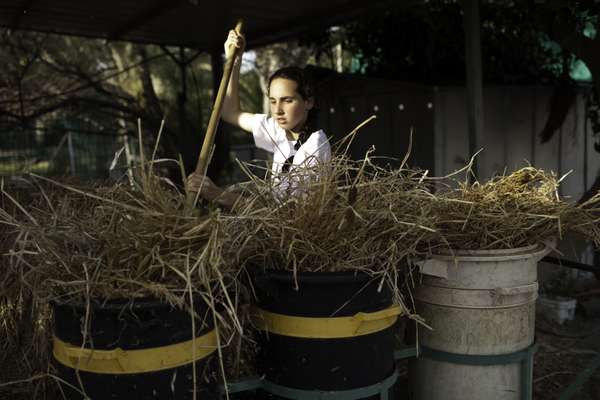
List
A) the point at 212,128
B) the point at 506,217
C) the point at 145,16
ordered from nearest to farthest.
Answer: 1. the point at 212,128
2. the point at 506,217
3. the point at 145,16

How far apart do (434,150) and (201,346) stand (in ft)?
12.4

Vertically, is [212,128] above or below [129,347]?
above

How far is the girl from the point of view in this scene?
2.31 meters

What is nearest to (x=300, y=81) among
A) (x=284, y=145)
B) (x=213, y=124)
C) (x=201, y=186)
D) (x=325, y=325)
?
(x=284, y=145)

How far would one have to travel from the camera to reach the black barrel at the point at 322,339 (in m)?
1.85

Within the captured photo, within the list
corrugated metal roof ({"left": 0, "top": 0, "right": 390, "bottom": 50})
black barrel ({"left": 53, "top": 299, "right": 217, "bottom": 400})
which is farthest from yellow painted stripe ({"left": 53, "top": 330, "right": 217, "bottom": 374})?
corrugated metal roof ({"left": 0, "top": 0, "right": 390, "bottom": 50})

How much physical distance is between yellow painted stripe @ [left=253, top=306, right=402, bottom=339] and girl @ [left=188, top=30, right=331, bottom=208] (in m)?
0.49

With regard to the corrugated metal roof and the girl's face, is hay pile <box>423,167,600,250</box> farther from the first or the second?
the corrugated metal roof

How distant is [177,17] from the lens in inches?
220

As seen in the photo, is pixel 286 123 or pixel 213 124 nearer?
pixel 213 124

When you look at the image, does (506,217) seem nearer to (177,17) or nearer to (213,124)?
(213,124)

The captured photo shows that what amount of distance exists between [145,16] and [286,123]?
3.60 meters

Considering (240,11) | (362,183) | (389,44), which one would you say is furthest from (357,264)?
(389,44)

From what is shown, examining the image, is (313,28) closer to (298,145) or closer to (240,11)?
(240,11)
